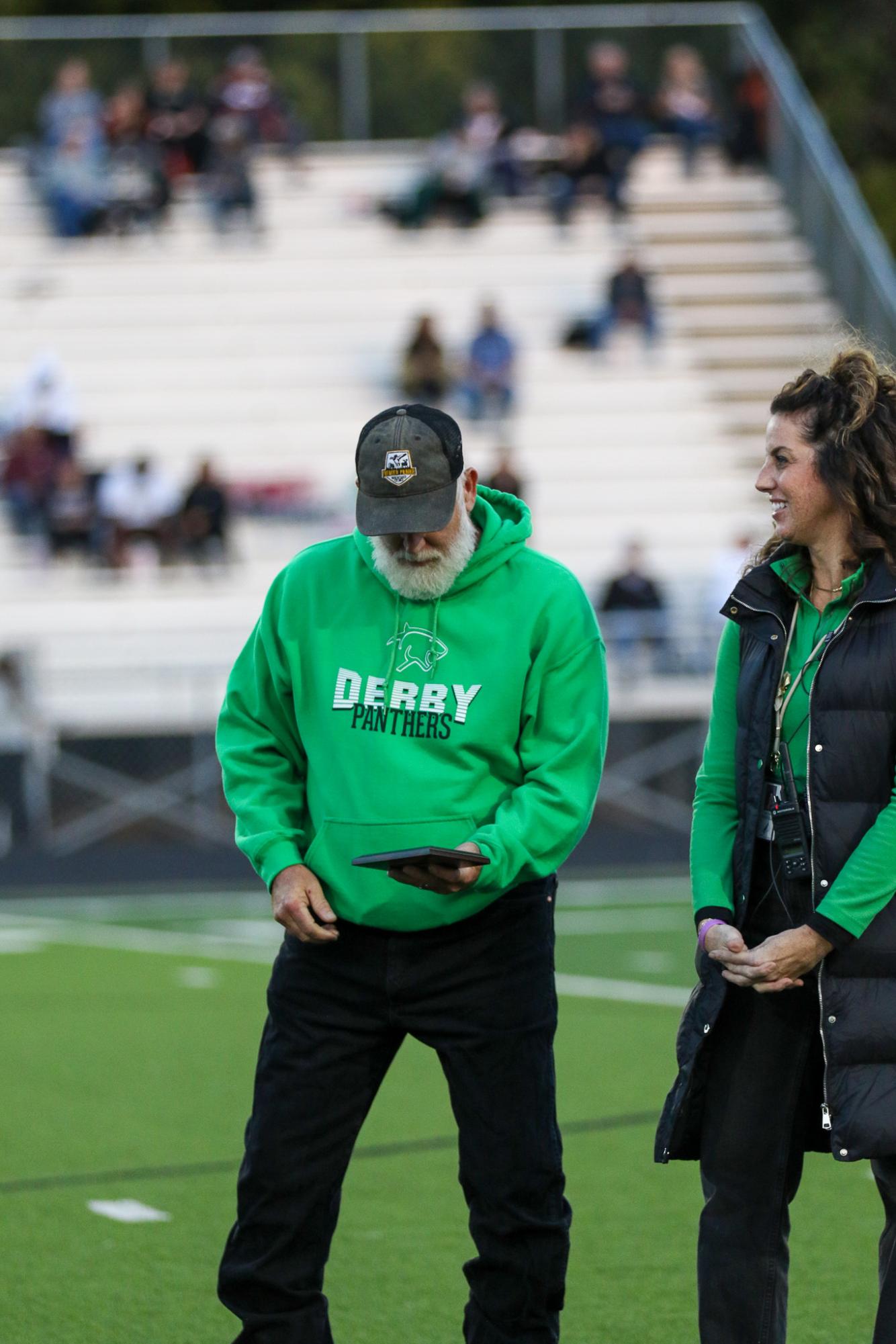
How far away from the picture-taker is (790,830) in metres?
3.83

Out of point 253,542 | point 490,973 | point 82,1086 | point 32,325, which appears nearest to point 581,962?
point 82,1086

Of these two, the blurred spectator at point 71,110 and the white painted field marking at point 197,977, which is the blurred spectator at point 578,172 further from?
the white painted field marking at point 197,977

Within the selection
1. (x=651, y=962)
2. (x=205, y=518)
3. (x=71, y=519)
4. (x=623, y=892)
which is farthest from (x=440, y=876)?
(x=71, y=519)

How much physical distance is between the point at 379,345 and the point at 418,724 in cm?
1861

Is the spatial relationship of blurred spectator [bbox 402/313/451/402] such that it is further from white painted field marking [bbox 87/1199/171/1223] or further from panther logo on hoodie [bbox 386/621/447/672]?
panther logo on hoodie [bbox 386/621/447/672]

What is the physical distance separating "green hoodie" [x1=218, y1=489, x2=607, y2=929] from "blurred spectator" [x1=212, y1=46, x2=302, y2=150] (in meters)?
19.9

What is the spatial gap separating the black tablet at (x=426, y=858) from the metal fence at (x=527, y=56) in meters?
19.5

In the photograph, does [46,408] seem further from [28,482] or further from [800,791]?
[800,791]

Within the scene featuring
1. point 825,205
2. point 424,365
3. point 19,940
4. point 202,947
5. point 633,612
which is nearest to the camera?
point 202,947

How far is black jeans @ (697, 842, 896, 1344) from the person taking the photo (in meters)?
3.88

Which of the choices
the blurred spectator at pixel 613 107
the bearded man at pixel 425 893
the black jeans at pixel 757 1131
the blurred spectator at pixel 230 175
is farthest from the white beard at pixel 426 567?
the blurred spectator at pixel 613 107

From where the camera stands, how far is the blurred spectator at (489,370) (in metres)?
20.8

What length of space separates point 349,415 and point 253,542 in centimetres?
236

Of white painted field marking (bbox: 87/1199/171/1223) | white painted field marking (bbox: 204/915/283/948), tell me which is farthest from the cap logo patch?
white painted field marking (bbox: 204/915/283/948)
